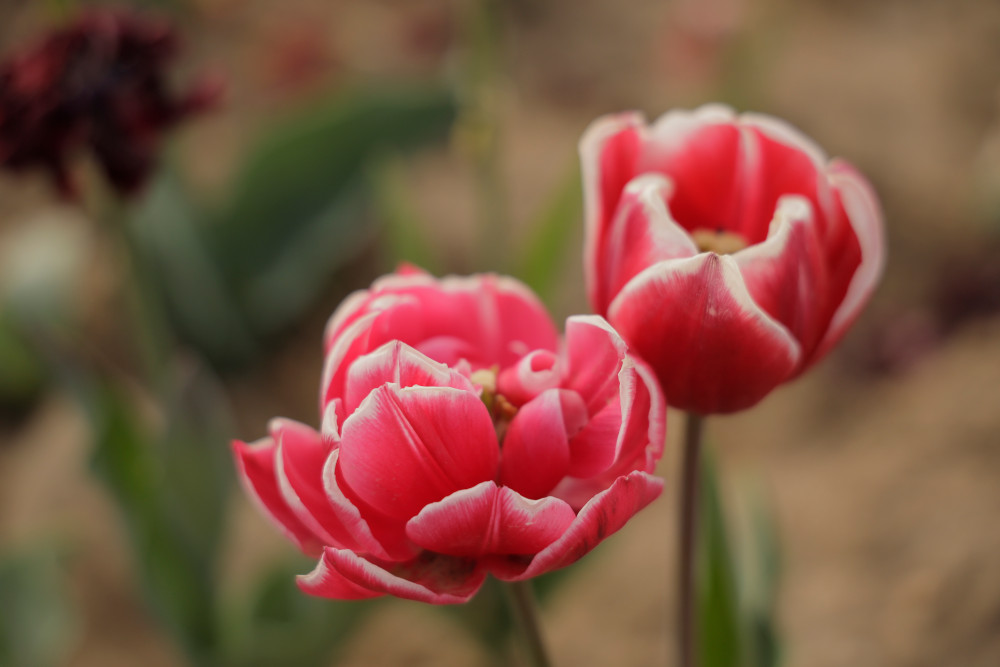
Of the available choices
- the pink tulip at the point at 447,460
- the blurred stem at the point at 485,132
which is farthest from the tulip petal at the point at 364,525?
the blurred stem at the point at 485,132

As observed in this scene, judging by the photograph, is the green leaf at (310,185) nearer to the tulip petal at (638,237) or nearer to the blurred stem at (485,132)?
the blurred stem at (485,132)

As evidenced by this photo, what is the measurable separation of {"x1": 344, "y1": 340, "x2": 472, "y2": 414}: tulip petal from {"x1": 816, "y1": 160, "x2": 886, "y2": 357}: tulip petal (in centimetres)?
19

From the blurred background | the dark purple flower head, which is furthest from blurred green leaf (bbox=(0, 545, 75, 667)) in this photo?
the dark purple flower head

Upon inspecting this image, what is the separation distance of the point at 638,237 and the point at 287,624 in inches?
25.4

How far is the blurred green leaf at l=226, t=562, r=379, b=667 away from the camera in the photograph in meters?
0.86

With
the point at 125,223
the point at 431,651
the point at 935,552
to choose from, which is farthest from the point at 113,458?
the point at 935,552

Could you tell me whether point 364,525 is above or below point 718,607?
above

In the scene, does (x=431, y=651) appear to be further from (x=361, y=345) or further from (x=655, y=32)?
(x=655, y=32)

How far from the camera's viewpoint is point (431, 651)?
1177mm

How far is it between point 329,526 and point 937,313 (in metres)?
1.48

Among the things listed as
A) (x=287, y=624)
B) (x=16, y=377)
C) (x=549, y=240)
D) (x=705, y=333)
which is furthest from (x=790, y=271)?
(x=16, y=377)

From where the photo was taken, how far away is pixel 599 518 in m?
0.35

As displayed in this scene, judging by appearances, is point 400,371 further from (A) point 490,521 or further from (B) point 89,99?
(B) point 89,99

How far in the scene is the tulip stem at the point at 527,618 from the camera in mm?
420
